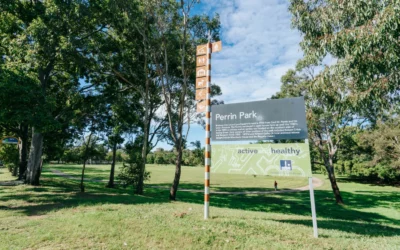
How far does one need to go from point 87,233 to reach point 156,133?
16.2 metres

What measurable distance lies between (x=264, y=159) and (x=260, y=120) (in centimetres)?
106

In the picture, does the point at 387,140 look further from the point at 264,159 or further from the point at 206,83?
the point at 206,83

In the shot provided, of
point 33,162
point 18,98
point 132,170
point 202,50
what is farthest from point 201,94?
point 33,162

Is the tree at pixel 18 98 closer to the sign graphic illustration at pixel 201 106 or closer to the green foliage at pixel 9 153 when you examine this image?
the sign graphic illustration at pixel 201 106

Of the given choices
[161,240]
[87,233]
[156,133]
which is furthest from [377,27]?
[156,133]

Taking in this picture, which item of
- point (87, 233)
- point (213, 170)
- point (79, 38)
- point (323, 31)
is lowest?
point (87, 233)

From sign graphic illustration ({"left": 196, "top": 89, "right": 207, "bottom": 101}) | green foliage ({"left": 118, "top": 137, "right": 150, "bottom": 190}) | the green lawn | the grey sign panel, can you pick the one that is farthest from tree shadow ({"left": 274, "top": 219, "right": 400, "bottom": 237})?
the green lawn

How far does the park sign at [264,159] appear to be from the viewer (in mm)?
5863

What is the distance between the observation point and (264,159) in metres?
6.28

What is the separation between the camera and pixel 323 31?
26.6 ft

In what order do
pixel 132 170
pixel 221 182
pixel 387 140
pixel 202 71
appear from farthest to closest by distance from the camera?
pixel 221 182
pixel 387 140
pixel 132 170
pixel 202 71

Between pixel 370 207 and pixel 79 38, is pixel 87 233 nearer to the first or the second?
pixel 79 38

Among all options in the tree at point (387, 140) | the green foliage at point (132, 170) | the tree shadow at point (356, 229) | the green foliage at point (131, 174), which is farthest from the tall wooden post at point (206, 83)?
the tree at point (387, 140)

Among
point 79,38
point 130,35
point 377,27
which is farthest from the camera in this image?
point 130,35
